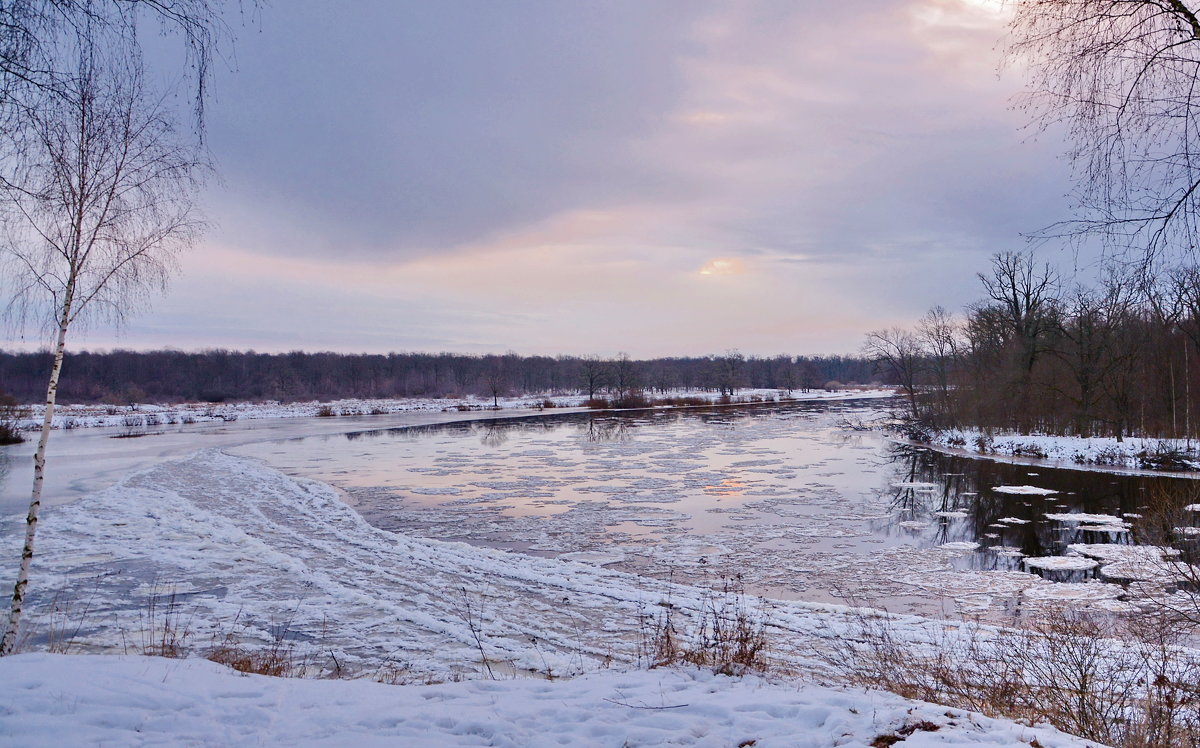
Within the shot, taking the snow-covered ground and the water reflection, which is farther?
the water reflection

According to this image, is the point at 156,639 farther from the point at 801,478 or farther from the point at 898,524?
the point at 801,478

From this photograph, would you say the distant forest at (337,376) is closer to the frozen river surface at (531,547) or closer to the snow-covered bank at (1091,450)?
the snow-covered bank at (1091,450)

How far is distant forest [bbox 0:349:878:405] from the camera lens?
8456 cm

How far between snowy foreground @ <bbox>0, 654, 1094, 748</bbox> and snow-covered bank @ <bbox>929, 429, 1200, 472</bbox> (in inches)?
1006

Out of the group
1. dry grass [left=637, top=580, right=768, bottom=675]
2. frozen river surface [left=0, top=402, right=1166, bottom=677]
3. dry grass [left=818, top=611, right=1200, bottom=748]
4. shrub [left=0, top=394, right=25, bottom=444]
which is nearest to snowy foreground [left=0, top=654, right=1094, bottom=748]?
dry grass [left=637, top=580, right=768, bottom=675]

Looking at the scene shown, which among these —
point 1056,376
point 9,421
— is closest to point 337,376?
point 9,421

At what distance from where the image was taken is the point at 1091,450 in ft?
82.3

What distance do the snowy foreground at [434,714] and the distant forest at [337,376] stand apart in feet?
219

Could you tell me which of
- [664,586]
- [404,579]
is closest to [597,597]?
[664,586]

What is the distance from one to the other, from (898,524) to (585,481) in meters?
9.20

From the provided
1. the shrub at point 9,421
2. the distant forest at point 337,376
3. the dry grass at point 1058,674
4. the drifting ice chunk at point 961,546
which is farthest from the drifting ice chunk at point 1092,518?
the distant forest at point 337,376

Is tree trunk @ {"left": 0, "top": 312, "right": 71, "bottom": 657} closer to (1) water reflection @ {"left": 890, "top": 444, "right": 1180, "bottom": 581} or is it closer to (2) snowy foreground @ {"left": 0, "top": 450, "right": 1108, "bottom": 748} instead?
(2) snowy foreground @ {"left": 0, "top": 450, "right": 1108, "bottom": 748}

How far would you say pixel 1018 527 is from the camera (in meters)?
14.1

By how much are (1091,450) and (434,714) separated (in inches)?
1138
